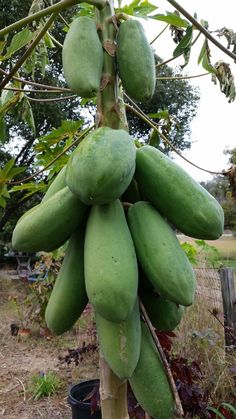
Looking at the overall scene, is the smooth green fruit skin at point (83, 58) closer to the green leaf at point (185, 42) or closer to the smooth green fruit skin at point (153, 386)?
the green leaf at point (185, 42)

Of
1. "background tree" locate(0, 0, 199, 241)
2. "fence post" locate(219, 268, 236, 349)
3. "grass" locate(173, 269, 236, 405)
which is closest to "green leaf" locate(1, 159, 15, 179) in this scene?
"grass" locate(173, 269, 236, 405)

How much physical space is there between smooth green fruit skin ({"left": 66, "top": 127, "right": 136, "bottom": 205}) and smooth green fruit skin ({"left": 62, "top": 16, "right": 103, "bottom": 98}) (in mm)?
93

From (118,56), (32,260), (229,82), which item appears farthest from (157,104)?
(118,56)

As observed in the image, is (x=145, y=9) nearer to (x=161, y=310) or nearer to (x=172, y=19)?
(x=172, y=19)

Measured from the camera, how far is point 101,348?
0.77m

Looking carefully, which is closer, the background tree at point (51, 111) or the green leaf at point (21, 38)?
the green leaf at point (21, 38)

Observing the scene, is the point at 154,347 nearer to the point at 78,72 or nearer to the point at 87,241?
the point at 87,241

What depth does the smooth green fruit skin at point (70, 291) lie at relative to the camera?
81 cm

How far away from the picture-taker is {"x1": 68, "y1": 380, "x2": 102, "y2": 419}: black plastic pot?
3.07 metres

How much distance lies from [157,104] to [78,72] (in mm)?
10272

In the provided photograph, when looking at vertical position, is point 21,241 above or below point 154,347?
above

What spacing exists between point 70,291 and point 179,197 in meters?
0.24

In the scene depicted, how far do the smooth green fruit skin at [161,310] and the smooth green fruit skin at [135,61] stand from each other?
357 mm

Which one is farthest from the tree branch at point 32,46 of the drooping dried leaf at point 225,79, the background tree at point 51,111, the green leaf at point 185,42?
the background tree at point 51,111
